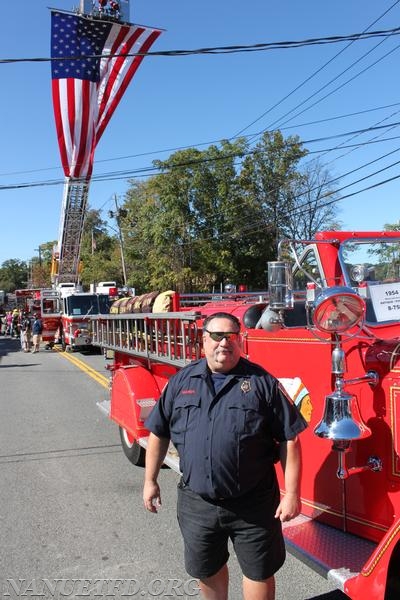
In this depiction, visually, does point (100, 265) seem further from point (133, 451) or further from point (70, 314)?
point (133, 451)

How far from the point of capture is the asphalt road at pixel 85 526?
3363mm

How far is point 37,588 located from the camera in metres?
3.36

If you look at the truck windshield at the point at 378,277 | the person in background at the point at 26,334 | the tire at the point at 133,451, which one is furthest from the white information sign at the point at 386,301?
the person in background at the point at 26,334

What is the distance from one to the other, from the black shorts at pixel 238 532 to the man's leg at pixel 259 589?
30 millimetres

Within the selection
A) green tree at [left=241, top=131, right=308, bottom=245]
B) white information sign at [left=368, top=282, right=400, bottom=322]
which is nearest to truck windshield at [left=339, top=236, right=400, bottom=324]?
white information sign at [left=368, top=282, right=400, bottom=322]

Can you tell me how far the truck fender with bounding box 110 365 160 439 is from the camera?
5.20m

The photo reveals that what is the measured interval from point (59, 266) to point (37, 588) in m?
26.4

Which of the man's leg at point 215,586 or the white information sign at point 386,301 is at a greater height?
the white information sign at point 386,301

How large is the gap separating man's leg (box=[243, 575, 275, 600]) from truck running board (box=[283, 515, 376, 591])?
0.28 meters

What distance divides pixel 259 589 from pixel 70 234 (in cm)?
2657

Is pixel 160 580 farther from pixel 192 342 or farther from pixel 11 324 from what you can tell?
pixel 11 324

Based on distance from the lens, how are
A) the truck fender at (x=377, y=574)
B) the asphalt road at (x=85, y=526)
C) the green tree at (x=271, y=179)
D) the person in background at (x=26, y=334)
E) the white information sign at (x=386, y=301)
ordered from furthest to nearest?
the green tree at (x=271, y=179)
the person in background at (x=26, y=334)
the asphalt road at (x=85, y=526)
the white information sign at (x=386, y=301)
the truck fender at (x=377, y=574)

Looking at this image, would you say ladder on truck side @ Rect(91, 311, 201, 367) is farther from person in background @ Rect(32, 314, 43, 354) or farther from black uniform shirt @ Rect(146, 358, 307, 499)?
person in background @ Rect(32, 314, 43, 354)

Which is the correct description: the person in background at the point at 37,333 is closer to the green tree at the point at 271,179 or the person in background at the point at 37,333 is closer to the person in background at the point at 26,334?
the person in background at the point at 26,334
